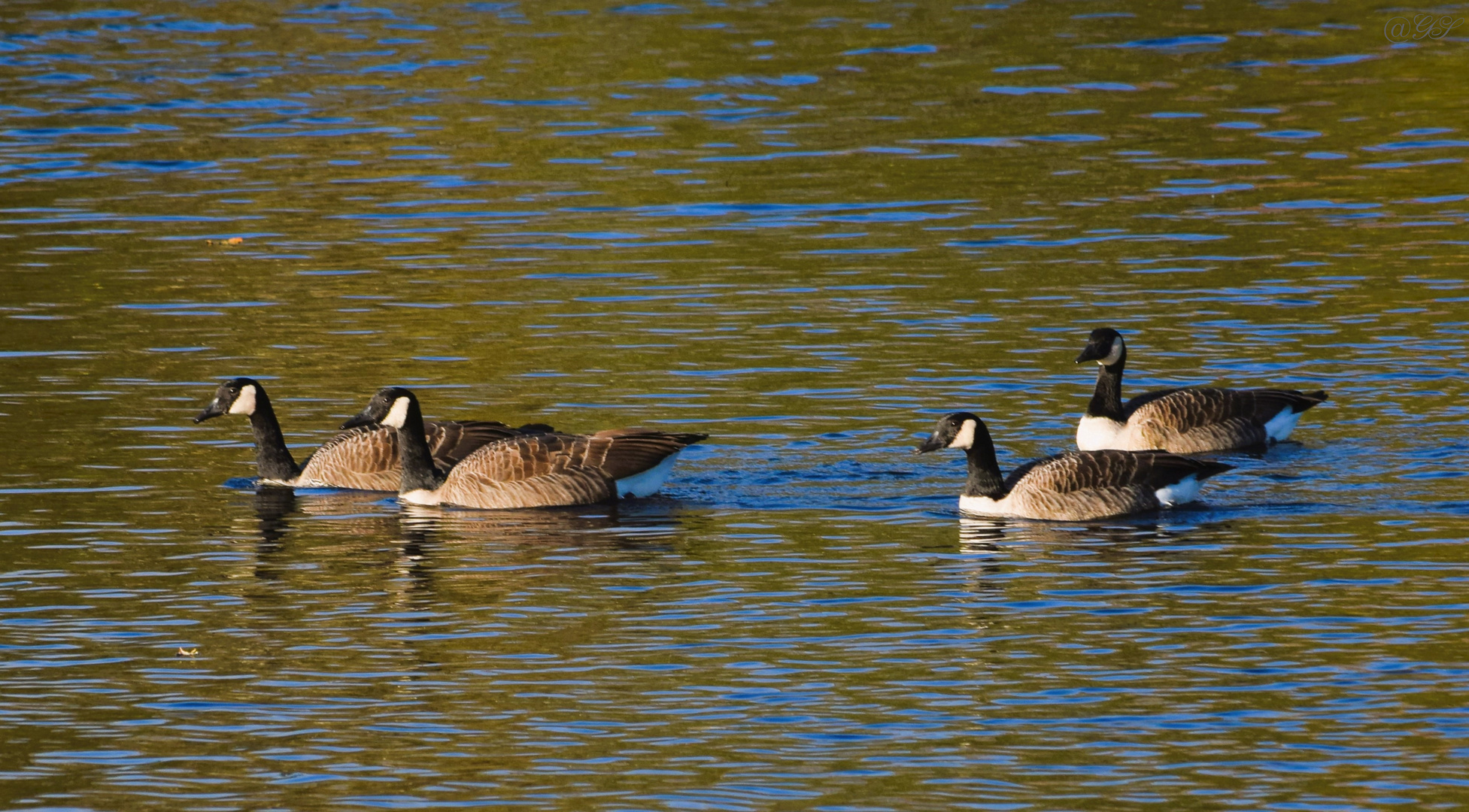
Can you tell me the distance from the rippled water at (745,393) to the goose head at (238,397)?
687 millimetres

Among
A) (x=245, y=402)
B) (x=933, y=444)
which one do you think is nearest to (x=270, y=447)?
(x=245, y=402)

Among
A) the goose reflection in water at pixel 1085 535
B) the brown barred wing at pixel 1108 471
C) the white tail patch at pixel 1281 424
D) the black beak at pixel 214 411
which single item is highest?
the black beak at pixel 214 411

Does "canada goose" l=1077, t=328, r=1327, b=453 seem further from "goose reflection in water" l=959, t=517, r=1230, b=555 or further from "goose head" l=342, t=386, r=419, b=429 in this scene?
"goose head" l=342, t=386, r=419, b=429

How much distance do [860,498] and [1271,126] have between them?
2194 centimetres

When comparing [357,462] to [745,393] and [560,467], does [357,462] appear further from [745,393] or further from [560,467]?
[745,393]

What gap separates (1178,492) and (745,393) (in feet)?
18.5

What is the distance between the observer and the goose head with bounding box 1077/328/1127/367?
68.1 feet

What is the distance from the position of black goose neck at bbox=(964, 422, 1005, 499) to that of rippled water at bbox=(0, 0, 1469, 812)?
45cm

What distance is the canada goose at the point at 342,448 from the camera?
20438 millimetres

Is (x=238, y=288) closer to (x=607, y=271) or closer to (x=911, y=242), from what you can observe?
(x=607, y=271)

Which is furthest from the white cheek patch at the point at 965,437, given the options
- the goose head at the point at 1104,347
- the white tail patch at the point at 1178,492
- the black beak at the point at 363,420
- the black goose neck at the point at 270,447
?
the black goose neck at the point at 270,447

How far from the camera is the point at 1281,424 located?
20.4 metres

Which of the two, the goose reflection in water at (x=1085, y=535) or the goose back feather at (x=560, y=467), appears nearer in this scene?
the goose reflection in water at (x=1085, y=535)

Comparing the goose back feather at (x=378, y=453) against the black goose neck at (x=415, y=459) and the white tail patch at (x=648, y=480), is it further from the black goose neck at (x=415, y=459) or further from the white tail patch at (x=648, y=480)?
the white tail patch at (x=648, y=480)
